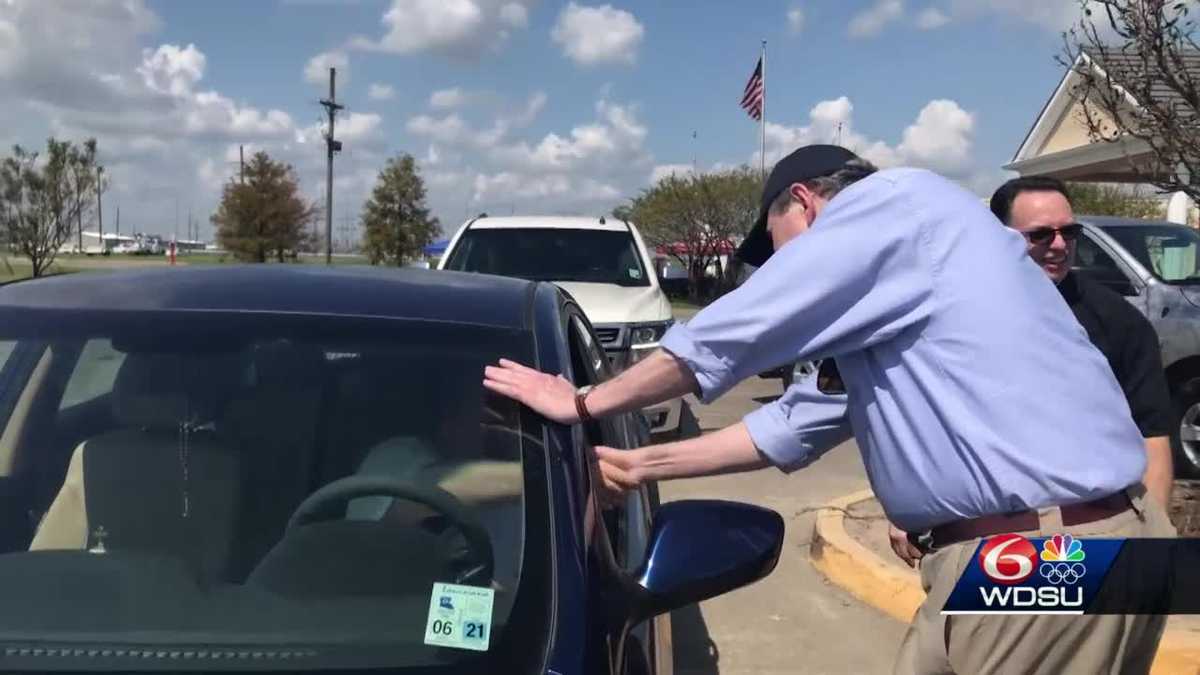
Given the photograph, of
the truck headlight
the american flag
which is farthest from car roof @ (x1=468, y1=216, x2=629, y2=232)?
the american flag

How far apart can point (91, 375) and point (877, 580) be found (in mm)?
3670

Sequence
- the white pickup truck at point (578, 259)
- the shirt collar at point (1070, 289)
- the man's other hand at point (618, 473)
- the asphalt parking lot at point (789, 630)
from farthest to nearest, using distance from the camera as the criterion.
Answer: the white pickup truck at point (578, 259)
the asphalt parking lot at point (789, 630)
the shirt collar at point (1070, 289)
the man's other hand at point (618, 473)

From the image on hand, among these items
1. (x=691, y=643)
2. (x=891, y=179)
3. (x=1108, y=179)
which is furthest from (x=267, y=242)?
(x=891, y=179)

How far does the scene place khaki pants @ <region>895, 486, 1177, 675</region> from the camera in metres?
1.99

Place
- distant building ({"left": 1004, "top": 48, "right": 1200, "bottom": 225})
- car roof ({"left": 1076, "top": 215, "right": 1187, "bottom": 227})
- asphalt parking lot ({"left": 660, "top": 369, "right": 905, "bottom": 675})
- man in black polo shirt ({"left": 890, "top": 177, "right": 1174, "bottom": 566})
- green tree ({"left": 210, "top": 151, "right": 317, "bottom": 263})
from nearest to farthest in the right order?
1. man in black polo shirt ({"left": 890, "top": 177, "right": 1174, "bottom": 566})
2. asphalt parking lot ({"left": 660, "top": 369, "right": 905, "bottom": 675})
3. car roof ({"left": 1076, "top": 215, "right": 1187, "bottom": 227})
4. distant building ({"left": 1004, "top": 48, "right": 1200, "bottom": 225})
5. green tree ({"left": 210, "top": 151, "right": 317, "bottom": 263})

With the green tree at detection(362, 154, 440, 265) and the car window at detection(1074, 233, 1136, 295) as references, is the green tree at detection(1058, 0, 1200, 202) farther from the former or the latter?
the green tree at detection(362, 154, 440, 265)

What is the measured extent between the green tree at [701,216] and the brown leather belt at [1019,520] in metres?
32.3

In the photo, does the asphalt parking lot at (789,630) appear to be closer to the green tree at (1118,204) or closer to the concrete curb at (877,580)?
the concrete curb at (877,580)

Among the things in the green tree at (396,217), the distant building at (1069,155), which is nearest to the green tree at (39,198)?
the green tree at (396,217)

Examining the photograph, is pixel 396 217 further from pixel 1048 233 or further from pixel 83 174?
pixel 1048 233

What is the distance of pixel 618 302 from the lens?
858 centimetres

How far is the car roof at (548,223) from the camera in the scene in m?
9.52

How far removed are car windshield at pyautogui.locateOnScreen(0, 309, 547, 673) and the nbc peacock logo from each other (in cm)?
87

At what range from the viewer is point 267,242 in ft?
137
